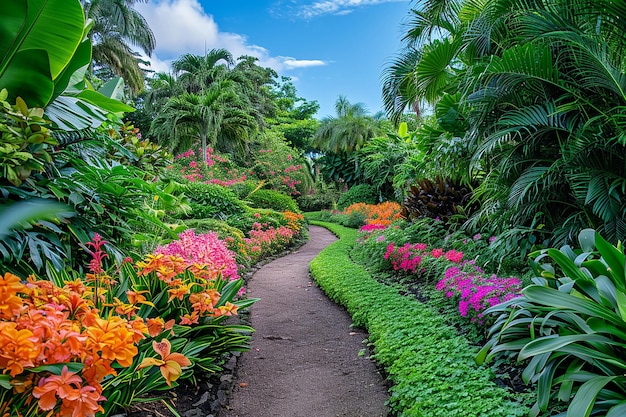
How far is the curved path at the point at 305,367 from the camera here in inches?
106

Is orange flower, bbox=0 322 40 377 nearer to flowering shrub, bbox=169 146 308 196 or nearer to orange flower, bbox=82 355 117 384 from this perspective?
orange flower, bbox=82 355 117 384

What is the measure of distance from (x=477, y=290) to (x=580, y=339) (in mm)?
1467

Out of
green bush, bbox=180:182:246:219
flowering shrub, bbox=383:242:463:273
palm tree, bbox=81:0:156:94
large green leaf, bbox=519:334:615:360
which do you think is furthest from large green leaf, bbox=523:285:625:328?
palm tree, bbox=81:0:156:94

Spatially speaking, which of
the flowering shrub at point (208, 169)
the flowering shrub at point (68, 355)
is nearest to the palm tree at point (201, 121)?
the flowering shrub at point (208, 169)

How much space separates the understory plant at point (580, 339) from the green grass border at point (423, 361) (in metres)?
0.23

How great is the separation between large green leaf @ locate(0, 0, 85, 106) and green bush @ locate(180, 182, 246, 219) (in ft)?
20.2

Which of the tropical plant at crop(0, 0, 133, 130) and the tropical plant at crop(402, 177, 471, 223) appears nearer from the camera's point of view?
the tropical plant at crop(0, 0, 133, 130)

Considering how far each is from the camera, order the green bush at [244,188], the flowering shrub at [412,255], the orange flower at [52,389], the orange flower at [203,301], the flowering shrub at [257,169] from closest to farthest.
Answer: the orange flower at [52,389], the orange flower at [203,301], the flowering shrub at [412,255], the green bush at [244,188], the flowering shrub at [257,169]

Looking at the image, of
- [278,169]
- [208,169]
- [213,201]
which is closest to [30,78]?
[213,201]

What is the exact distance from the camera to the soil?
259 cm

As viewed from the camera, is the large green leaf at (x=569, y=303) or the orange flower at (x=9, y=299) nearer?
the orange flower at (x=9, y=299)

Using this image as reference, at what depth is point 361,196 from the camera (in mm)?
17938

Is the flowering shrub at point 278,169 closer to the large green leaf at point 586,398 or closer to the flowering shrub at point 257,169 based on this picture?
the flowering shrub at point 257,169

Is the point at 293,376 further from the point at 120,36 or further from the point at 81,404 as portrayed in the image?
the point at 120,36
